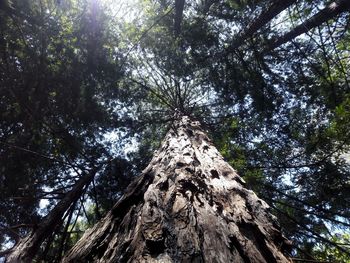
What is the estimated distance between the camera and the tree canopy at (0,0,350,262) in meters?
6.23

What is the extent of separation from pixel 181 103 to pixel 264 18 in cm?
311

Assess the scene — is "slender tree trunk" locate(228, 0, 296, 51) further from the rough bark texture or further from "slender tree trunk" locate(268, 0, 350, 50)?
the rough bark texture

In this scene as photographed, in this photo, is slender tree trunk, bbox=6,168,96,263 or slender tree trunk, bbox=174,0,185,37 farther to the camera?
slender tree trunk, bbox=174,0,185,37

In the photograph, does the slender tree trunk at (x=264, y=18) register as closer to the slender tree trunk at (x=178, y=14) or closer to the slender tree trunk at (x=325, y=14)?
the slender tree trunk at (x=325, y=14)

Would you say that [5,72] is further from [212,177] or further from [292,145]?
[292,145]

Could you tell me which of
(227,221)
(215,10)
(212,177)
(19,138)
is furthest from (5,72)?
(227,221)

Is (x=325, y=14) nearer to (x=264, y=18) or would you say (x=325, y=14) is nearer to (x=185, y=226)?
A: (x=264, y=18)

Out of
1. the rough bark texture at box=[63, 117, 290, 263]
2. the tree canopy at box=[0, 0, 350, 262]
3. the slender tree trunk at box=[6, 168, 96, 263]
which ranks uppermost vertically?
Answer: the tree canopy at box=[0, 0, 350, 262]

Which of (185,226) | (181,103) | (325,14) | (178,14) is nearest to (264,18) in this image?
(325,14)

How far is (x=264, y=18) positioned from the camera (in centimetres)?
634

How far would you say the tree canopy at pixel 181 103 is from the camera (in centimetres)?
623

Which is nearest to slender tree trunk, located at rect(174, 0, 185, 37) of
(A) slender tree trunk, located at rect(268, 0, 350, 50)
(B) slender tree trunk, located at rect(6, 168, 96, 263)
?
(A) slender tree trunk, located at rect(268, 0, 350, 50)

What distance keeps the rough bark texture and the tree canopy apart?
11.4 feet

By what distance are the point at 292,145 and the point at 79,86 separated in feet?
18.8
